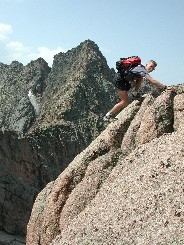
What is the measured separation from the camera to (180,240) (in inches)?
370

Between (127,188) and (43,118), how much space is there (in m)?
110

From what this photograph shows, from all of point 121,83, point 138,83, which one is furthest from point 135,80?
point 121,83

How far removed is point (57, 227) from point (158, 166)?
5.99 metres

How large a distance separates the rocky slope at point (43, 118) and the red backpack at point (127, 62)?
162 feet

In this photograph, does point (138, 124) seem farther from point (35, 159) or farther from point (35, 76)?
point (35, 76)

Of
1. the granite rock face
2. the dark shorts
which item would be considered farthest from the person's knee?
the dark shorts

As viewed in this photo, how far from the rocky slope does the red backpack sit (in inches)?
1942

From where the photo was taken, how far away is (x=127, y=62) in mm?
17234

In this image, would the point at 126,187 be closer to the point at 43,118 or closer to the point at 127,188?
the point at 127,188

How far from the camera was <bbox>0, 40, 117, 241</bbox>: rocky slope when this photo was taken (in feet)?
223

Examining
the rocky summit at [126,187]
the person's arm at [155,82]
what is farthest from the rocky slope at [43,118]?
the person's arm at [155,82]

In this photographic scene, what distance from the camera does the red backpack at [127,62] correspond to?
675 inches

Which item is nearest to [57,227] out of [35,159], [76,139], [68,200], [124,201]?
[68,200]

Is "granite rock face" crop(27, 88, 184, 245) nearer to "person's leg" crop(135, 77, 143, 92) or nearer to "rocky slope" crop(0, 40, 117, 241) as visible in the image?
"person's leg" crop(135, 77, 143, 92)
